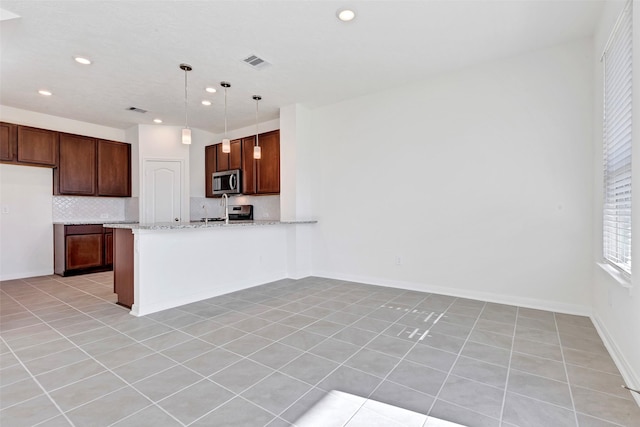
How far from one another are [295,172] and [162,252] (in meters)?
2.34

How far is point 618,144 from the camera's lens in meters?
2.36

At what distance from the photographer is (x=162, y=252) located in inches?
136

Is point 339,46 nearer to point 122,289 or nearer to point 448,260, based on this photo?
point 448,260

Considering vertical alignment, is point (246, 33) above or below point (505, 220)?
above

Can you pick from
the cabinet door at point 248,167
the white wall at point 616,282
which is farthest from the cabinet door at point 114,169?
the white wall at point 616,282

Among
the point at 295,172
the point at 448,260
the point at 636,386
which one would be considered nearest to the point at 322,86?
the point at 295,172

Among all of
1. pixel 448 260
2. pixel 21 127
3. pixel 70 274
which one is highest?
pixel 21 127

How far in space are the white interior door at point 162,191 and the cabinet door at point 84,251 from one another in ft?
2.92

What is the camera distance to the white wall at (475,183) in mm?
3168

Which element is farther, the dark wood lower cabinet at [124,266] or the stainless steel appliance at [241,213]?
the stainless steel appliance at [241,213]

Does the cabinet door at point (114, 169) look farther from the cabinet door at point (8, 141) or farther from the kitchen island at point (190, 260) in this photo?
the kitchen island at point (190, 260)

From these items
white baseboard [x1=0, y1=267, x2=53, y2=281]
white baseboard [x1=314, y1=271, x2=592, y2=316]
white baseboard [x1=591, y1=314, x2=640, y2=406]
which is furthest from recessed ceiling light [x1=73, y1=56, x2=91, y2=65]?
white baseboard [x1=591, y1=314, x2=640, y2=406]

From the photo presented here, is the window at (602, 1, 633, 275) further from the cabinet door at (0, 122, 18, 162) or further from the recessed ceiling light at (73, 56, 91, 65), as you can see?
the cabinet door at (0, 122, 18, 162)

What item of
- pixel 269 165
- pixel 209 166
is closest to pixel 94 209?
pixel 209 166
